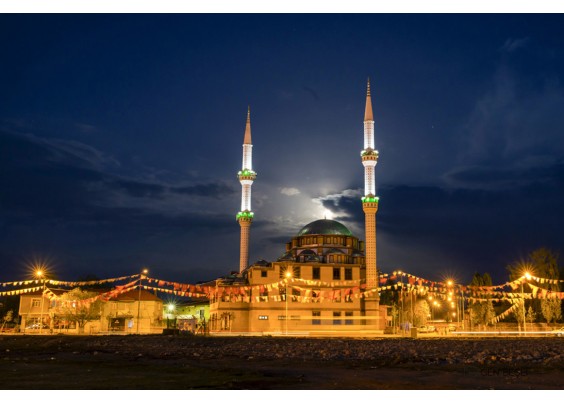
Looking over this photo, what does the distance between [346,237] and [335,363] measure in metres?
60.0

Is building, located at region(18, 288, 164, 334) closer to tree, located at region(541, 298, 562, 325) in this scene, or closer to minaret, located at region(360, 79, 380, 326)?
minaret, located at region(360, 79, 380, 326)

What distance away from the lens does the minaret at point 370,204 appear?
67812mm

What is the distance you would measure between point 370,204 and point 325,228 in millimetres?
11378

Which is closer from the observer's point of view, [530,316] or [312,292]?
[530,316]

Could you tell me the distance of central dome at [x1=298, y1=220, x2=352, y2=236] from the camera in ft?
259

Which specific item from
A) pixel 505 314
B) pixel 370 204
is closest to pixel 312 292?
pixel 370 204

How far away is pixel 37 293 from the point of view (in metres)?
63.2

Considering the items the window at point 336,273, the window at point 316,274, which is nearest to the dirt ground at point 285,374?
the window at point 316,274

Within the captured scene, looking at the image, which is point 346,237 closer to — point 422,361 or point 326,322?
point 326,322

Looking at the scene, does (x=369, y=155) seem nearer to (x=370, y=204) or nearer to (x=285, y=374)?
(x=370, y=204)

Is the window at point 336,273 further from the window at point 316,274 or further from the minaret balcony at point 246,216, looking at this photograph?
the minaret balcony at point 246,216

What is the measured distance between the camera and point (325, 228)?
7956cm

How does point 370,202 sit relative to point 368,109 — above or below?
below
